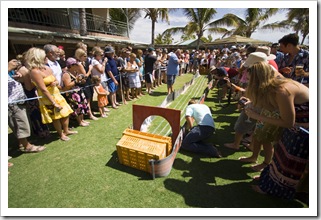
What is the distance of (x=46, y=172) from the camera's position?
3.09 m

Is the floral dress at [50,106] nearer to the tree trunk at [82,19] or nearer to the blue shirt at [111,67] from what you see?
the blue shirt at [111,67]

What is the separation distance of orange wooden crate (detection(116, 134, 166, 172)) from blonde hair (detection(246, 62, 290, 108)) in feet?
5.33

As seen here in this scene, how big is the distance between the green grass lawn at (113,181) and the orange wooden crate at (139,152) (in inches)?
6.2

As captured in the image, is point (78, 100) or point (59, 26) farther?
point (59, 26)

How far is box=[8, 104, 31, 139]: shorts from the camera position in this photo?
→ 125 inches

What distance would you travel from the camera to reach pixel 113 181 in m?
2.88

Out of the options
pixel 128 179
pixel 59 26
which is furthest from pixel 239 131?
pixel 59 26

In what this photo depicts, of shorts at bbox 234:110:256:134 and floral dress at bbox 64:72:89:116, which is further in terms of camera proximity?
floral dress at bbox 64:72:89:116

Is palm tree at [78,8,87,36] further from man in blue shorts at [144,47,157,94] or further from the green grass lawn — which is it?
the green grass lawn

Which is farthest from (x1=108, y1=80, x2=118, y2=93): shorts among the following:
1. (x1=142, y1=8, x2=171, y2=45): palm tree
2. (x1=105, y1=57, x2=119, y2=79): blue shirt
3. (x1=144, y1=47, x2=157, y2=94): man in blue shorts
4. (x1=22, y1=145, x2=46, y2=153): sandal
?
(x1=142, y1=8, x2=171, y2=45): palm tree

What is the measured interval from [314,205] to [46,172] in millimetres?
4081

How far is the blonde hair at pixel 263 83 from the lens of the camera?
1.99m

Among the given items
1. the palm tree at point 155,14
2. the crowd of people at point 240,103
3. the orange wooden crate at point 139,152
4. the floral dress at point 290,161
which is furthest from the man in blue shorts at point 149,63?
the palm tree at point 155,14
